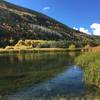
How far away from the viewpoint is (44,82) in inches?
1529

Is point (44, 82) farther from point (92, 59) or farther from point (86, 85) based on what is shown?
point (92, 59)

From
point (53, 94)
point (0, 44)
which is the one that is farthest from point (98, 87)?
point (0, 44)

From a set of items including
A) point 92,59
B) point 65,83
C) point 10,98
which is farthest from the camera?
point 92,59

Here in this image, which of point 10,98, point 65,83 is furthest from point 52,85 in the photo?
point 10,98

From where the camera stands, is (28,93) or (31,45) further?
(31,45)

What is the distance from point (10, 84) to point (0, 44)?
14323cm

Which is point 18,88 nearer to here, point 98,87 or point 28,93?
point 28,93

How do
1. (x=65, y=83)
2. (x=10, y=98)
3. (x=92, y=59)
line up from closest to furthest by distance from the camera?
1. (x=10, y=98)
2. (x=65, y=83)
3. (x=92, y=59)

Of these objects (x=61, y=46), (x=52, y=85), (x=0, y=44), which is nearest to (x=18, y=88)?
(x=52, y=85)

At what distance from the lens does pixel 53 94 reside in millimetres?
30109

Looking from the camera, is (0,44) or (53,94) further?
(0,44)

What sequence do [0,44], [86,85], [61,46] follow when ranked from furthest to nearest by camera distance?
1. [0,44]
2. [61,46]
3. [86,85]

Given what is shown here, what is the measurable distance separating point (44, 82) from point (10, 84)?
3.80 m

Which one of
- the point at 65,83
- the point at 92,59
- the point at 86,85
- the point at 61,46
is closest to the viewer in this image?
the point at 86,85
